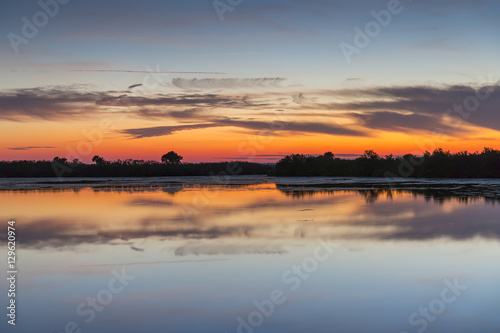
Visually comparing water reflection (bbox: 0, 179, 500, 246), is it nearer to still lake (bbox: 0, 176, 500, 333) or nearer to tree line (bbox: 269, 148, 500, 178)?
still lake (bbox: 0, 176, 500, 333)

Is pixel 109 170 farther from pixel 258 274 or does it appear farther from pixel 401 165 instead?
pixel 258 274

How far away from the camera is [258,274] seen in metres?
6.47

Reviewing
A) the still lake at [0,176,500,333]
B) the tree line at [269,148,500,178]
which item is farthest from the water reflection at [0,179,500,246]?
the tree line at [269,148,500,178]

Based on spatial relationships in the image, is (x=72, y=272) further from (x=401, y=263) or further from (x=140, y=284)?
(x=401, y=263)

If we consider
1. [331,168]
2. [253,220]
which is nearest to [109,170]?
[331,168]

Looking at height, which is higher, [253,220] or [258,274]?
[253,220]

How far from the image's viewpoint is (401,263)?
7.06m

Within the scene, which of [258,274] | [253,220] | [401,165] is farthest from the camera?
[401,165]

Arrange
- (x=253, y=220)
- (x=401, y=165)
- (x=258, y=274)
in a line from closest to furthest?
(x=258, y=274), (x=253, y=220), (x=401, y=165)

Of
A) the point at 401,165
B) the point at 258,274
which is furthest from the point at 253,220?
the point at 401,165

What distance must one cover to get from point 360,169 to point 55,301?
4626cm

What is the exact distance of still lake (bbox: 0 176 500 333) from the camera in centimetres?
478

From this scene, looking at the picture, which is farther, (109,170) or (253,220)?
(109,170)

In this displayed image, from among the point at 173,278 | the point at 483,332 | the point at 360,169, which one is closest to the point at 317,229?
the point at 173,278
